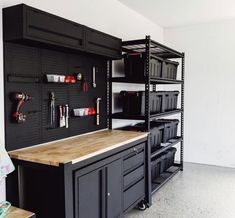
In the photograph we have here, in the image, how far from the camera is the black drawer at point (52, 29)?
81.9 inches

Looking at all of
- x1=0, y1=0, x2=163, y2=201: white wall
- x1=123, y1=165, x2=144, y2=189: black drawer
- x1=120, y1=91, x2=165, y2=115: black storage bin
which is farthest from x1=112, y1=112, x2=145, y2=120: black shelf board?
x1=0, y1=0, x2=163, y2=201: white wall

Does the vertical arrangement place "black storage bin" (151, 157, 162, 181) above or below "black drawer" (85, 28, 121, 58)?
below

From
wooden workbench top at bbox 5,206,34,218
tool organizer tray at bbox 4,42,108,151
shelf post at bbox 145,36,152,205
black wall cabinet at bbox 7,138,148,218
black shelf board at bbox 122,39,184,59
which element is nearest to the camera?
wooden workbench top at bbox 5,206,34,218

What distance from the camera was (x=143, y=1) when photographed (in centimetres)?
366

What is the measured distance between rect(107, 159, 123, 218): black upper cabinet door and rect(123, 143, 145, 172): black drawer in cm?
14

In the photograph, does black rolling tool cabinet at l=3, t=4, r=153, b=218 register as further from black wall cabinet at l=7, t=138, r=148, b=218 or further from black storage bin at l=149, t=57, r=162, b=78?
black storage bin at l=149, t=57, r=162, b=78

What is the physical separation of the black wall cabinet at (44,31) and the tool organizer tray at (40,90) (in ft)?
0.55

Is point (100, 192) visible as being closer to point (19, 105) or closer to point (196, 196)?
point (19, 105)

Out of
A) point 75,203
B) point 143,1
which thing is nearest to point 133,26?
point 143,1

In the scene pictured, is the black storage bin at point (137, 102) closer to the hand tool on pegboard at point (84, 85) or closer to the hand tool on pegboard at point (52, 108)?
the hand tool on pegboard at point (84, 85)

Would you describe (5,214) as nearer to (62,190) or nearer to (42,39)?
(62,190)

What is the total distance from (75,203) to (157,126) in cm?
201

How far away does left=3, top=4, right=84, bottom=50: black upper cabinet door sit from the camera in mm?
2029

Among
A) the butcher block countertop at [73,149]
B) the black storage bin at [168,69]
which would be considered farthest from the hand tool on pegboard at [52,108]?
the black storage bin at [168,69]
